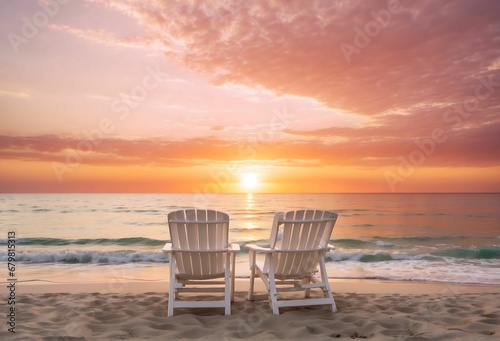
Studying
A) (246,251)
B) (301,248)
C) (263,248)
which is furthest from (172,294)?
(246,251)

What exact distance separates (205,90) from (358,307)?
8.67 m

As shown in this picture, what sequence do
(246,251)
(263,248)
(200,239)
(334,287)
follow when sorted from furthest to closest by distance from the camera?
(246,251)
(334,287)
(200,239)
(263,248)

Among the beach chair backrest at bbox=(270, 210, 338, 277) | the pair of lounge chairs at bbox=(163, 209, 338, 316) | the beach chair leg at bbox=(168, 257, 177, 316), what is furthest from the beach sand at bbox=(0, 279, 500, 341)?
the beach chair backrest at bbox=(270, 210, 338, 277)

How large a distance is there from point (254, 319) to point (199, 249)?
1.00 metres

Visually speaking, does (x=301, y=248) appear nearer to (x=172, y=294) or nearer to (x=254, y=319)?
(x=254, y=319)

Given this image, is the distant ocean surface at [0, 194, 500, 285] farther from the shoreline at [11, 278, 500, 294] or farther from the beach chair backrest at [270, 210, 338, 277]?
the beach chair backrest at [270, 210, 338, 277]

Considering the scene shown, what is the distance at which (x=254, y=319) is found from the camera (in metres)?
4.36

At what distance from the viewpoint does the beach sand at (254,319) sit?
12.1 feet

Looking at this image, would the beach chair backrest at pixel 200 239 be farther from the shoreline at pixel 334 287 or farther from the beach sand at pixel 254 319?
the shoreline at pixel 334 287

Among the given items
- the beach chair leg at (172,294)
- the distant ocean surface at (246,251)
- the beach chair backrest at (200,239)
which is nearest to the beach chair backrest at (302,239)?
the beach chair backrest at (200,239)

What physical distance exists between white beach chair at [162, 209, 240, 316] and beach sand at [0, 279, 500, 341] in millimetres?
417

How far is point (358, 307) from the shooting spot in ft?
16.4

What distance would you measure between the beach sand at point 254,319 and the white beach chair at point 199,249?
42cm

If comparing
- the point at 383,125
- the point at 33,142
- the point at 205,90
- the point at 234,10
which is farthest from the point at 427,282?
the point at 33,142
